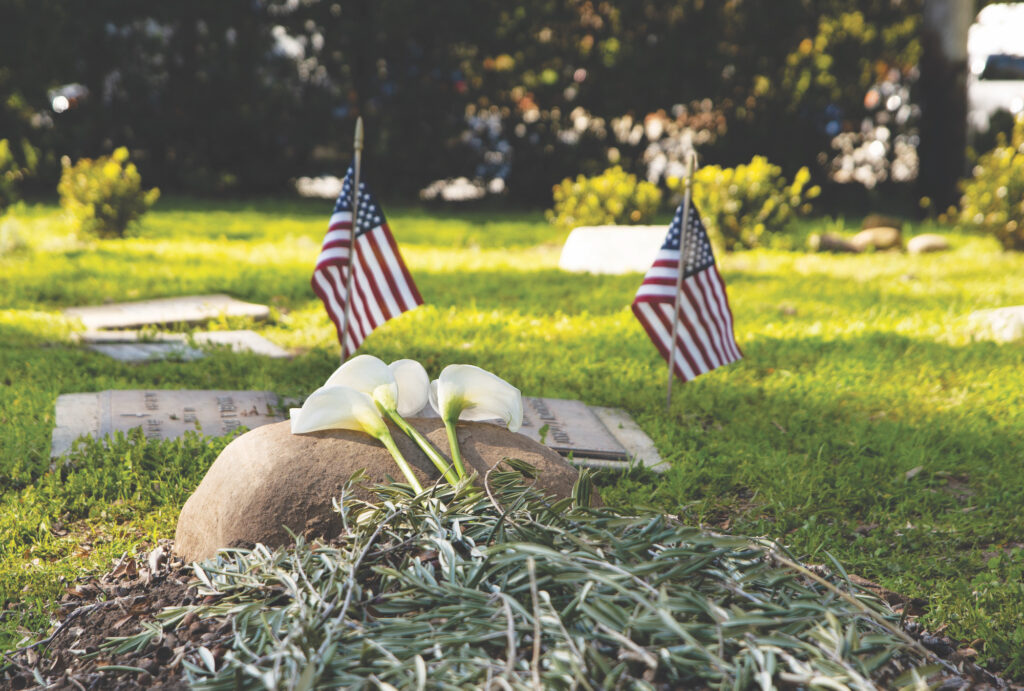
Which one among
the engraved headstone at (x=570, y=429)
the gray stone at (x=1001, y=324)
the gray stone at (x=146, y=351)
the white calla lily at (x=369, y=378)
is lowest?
the gray stone at (x=1001, y=324)

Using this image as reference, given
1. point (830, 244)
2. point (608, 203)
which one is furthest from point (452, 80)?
point (830, 244)

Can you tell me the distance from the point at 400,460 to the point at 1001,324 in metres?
5.12

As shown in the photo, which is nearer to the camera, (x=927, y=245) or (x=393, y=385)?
(x=393, y=385)

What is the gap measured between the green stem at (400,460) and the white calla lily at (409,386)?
0.20m

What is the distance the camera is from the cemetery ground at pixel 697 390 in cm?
324

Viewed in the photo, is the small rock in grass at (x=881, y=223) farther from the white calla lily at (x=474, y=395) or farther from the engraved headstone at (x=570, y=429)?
the white calla lily at (x=474, y=395)

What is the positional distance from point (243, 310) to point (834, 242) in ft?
20.3

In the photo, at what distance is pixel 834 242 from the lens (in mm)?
9648

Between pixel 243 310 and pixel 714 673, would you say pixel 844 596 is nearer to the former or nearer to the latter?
pixel 714 673

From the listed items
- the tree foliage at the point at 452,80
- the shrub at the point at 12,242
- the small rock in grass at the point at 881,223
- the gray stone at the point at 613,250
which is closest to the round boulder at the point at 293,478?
the gray stone at the point at 613,250

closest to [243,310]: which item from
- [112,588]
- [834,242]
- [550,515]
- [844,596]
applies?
[112,588]

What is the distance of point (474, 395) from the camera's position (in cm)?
268

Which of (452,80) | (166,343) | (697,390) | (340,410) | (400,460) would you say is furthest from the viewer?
(452,80)

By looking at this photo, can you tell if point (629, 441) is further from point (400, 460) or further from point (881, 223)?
point (881, 223)
